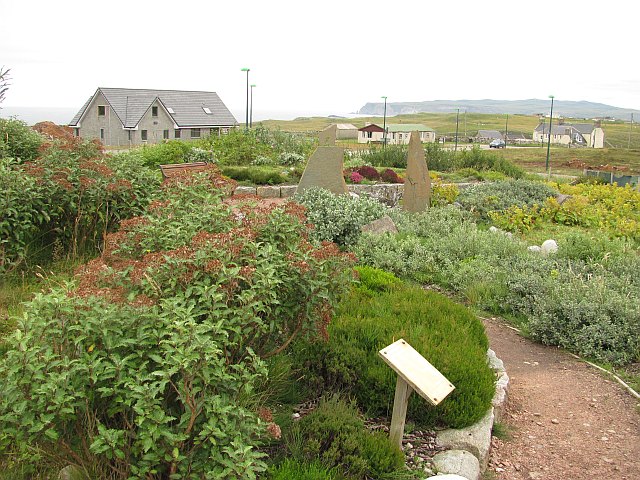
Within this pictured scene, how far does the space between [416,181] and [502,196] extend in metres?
2.15

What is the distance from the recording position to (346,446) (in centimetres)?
344

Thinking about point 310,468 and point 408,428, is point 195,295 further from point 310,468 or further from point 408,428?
point 408,428

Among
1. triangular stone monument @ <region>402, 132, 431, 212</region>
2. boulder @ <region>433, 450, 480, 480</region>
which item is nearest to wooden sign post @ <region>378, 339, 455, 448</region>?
boulder @ <region>433, 450, 480, 480</region>

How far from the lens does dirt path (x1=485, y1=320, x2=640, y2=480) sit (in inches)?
159

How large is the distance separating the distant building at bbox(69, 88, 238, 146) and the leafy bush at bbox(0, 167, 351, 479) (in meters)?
33.4

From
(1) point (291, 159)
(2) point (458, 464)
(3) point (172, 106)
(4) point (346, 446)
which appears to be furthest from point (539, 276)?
(3) point (172, 106)

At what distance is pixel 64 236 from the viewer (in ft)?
20.3

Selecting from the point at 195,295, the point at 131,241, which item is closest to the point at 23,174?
the point at 131,241

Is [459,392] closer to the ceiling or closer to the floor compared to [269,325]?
closer to the floor

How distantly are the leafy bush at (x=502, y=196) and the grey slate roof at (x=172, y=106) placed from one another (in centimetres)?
2549

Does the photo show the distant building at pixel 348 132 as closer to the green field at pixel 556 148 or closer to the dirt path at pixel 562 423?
the green field at pixel 556 148

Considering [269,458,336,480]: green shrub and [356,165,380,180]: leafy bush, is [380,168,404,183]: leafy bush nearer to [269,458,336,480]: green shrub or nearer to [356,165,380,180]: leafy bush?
[356,165,380,180]: leafy bush

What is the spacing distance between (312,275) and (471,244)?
5.65 metres

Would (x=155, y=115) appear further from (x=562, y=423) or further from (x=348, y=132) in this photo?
(x=562, y=423)
